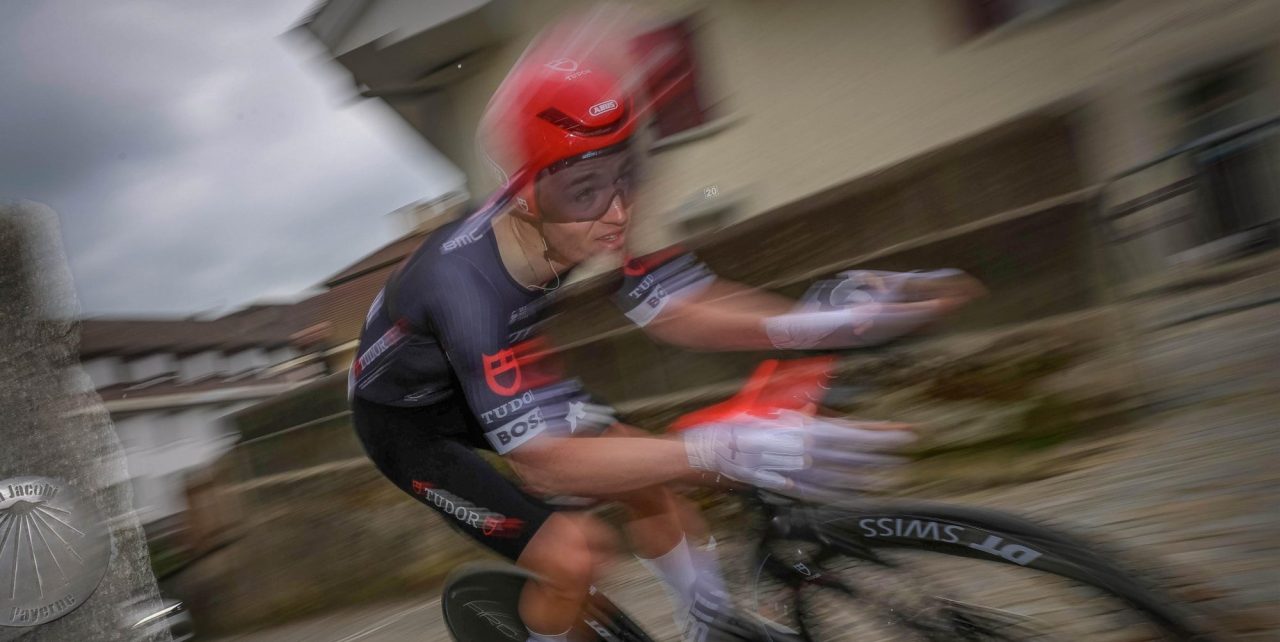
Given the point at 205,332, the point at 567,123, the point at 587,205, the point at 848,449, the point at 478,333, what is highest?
the point at 205,332

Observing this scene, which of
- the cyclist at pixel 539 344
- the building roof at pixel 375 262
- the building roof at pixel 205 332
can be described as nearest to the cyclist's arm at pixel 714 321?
the cyclist at pixel 539 344

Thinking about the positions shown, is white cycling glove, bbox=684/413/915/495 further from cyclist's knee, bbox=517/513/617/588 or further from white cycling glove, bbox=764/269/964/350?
cyclist's knee, bbox=517/513/617/588

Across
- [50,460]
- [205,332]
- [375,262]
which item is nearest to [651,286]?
[50,460]

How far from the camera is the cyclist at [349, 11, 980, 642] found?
174 cm

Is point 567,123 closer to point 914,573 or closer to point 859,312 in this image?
point 859,312

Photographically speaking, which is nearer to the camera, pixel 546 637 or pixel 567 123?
pixel 567 123

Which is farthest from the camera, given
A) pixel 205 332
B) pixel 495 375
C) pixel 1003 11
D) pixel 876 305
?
pixel 1003 11

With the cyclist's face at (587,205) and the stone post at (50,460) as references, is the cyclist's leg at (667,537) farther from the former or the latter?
the stone post at (50,460)

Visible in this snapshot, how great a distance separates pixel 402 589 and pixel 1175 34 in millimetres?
6840

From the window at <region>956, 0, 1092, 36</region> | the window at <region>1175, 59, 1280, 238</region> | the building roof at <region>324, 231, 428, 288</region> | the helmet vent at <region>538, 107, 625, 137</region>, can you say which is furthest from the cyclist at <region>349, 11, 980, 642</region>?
the window at <region>956, 0, 1092, 36</region>

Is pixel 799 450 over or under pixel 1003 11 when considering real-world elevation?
under

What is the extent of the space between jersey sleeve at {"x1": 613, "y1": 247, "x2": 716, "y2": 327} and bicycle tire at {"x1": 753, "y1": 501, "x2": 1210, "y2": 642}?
2.29 feet

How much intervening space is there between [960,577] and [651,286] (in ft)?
3.15

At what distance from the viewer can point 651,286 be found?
2.32 meters
